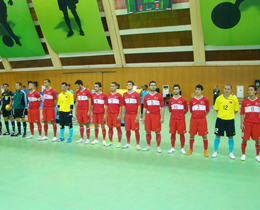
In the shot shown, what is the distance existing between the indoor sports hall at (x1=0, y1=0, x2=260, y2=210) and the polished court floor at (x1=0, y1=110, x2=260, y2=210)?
3cm

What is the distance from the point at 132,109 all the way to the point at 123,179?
264cm

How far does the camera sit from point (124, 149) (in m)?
6.70

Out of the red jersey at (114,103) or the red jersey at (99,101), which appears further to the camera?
the red jersey at (99,101)

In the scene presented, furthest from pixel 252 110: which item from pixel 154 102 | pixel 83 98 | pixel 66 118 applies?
pixel 66 118

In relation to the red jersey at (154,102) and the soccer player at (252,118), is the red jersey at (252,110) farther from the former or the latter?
the red jersey at (154,102)

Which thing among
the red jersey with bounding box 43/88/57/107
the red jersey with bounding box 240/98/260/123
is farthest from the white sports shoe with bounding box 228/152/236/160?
the red jersey with bounding box 43/88/57/107

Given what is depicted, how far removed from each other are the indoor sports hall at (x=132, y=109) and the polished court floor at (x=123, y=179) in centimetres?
3

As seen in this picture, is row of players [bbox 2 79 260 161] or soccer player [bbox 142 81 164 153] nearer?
row of players [bbox 2 79 260 161]

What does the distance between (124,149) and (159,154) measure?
3.78 ft

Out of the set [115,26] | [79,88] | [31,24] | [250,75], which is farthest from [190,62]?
[31,24]

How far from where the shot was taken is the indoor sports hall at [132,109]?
13.0 ft

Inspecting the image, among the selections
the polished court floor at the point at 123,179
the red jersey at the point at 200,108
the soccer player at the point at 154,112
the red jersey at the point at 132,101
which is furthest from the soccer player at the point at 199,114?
the red jersey at the point at 132,101

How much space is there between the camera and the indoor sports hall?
3973mm

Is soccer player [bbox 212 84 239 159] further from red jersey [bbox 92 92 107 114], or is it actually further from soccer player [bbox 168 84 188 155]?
red jersey [bbox 92 92 107 114]
